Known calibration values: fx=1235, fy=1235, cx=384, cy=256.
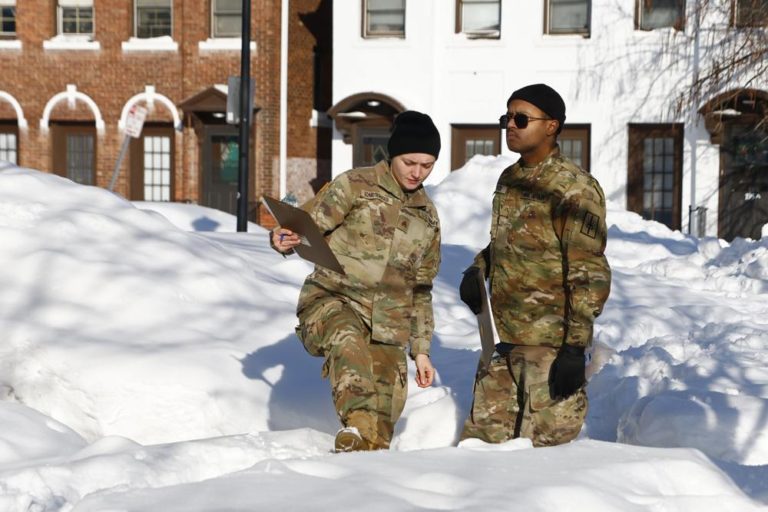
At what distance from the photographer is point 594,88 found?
24922 millimetres

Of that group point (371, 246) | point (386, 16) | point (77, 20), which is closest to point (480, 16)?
point (386, 16)

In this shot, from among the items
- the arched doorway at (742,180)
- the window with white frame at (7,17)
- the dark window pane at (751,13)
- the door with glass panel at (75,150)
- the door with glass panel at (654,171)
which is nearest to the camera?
the dark window pane at (751,13)

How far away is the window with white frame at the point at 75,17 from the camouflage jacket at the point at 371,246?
2437cm

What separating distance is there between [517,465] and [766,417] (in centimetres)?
225

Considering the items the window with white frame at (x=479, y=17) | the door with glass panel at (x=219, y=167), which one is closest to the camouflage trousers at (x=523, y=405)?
the window with white frame at (x=479, y=17)

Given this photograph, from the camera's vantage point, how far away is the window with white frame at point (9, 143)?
28516 mm

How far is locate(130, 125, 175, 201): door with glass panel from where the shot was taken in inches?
1099

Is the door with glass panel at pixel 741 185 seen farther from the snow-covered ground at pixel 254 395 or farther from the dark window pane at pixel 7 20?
the dark window pane at pixel 7 20

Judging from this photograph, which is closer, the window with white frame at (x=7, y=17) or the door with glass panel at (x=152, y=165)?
the door with glass panel at (x=152, y=165)

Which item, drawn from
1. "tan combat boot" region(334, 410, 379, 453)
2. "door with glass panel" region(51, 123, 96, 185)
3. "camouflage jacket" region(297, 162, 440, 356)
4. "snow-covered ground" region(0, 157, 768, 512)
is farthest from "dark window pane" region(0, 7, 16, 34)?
"tan combat boot" region(334, 410, 379, 453)

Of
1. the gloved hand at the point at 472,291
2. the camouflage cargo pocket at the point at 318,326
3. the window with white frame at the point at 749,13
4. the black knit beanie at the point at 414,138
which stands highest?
the window with white frame at the point at 749,13

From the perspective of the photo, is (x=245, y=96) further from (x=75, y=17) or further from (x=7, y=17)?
(x=7, y=17)

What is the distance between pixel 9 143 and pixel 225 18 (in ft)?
19.3

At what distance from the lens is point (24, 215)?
8.48 metres
